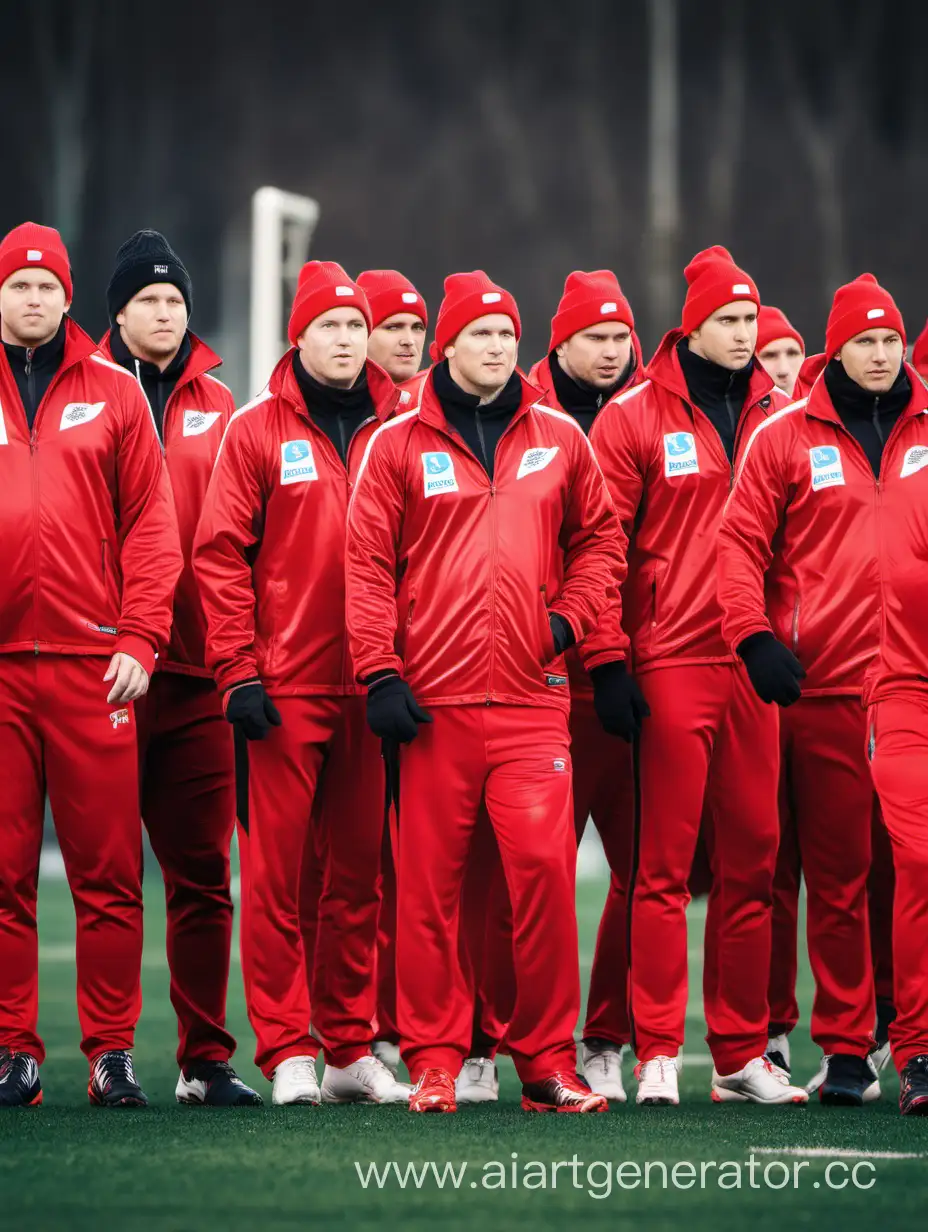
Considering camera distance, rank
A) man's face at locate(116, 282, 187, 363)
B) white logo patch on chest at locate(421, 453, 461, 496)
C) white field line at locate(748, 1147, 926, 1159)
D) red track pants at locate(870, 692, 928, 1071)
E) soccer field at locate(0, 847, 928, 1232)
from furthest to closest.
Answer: man's face at locate(116, 282, 187, 363) → white logo patch on chest at locate(421, 453, 461, 496) → red track pants at locate(870, 692, 928, 1071) → white field line at locate(748, 1147, 926, 1159) → soccer field at locate(0, 847, 928, 1232)

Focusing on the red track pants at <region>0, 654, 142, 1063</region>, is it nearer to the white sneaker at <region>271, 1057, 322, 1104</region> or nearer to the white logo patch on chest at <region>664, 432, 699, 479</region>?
the white sneaker at <region>271, 1057, 322, 1104</region>

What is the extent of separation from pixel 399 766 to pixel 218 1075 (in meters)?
0.83

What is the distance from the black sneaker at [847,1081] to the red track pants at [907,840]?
31 centimetres

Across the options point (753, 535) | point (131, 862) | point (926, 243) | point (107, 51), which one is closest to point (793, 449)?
point (753, 535)

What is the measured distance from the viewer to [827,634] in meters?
5.01

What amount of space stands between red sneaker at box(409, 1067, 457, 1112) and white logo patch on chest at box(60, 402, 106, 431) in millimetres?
1522

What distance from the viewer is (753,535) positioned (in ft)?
16.3

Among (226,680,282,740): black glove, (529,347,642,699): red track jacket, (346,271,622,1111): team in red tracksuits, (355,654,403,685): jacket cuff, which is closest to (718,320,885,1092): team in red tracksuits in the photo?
(529,347,642,699): red track jacket

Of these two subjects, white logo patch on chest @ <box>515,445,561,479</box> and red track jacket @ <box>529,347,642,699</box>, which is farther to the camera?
red track jacket @ <box>529,347,642,699</box>

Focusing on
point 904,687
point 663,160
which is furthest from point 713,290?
point 663,160

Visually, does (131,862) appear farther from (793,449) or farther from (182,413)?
(793,449)

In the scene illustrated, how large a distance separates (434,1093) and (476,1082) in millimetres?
490

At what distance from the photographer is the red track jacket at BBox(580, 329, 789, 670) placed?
16.7ft

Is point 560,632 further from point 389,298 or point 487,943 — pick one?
point 389,298
